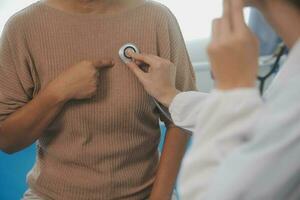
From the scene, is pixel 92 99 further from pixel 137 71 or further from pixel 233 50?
pixel 233 50

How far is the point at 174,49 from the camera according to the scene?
3.58 ft

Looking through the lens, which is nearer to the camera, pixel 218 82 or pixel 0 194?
pixel 218 82

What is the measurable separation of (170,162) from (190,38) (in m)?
0.93

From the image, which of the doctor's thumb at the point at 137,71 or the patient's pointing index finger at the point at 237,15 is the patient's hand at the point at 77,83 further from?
the patient's pointing index finger at the point at 237,15

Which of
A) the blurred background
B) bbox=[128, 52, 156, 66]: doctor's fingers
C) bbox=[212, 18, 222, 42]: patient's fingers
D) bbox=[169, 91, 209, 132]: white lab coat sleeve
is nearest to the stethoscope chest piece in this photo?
bbox=[128, 52, 156, 66]: doctor's fingers

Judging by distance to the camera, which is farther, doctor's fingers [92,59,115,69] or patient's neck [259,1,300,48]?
doctor's fingers [92,59,115,69]

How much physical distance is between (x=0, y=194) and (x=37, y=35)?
2.62 feet

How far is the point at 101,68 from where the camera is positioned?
102cm

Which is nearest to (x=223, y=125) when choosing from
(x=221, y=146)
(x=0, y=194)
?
(x=221, y=146)

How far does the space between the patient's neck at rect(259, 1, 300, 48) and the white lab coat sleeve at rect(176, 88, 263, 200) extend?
128mm

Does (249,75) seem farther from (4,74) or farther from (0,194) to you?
(0,194)

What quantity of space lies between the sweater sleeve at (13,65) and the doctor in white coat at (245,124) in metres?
0.56

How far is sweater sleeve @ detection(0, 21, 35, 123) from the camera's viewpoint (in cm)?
100

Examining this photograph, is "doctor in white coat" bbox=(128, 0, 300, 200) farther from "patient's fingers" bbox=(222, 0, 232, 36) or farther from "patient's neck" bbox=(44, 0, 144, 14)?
"patient's neck" bbox=(44, 0, 144, 14)
